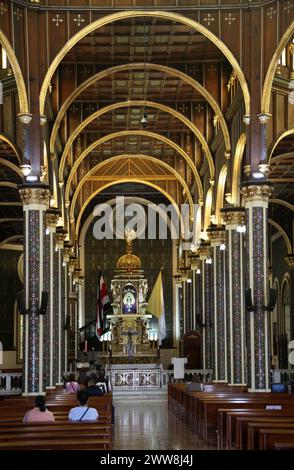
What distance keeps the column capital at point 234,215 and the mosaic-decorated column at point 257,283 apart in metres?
6.46

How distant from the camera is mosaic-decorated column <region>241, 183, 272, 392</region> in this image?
2792cm

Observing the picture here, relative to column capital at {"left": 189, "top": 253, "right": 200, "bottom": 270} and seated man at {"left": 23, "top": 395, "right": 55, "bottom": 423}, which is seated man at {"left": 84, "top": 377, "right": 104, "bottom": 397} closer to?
seated man at {"left": 23, "top": 395, "right": 55, "bottom": 423}

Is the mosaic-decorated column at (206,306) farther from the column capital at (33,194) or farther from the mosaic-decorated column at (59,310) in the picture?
the column capital at (33,194)

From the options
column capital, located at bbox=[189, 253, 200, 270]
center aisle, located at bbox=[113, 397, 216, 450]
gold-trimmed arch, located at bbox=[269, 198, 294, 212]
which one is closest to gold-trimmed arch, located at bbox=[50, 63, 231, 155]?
center aisle, located at bbox=[113, 397, 216, 450]

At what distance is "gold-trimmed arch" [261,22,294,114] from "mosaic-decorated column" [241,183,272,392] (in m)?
2.39

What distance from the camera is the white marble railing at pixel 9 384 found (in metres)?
34.9

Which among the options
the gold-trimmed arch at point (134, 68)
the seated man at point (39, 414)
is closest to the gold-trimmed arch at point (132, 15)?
the gold-trimmed arch at point (134, 68)

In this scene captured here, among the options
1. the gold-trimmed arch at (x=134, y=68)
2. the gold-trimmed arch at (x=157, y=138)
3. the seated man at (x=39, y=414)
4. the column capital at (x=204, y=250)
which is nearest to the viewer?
the seated man at (x=39, y=414)

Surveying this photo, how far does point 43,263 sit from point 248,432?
14.0 metres

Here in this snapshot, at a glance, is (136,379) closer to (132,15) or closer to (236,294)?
(236,294)

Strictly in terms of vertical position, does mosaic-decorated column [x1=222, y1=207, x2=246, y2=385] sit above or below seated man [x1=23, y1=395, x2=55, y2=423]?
above
